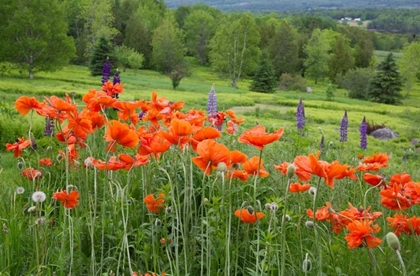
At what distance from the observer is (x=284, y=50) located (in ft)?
202

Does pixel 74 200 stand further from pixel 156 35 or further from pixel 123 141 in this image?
pixel 156 35

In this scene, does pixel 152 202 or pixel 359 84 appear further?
pixel 359 84

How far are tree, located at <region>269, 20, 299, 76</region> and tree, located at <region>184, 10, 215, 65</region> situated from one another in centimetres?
1209

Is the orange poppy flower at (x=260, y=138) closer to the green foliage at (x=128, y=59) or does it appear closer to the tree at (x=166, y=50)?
the green foliage at (x=128, y=59)

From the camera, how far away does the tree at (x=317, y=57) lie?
198 ft

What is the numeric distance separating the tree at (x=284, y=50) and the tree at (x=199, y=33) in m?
12.1

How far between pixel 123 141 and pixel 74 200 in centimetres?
35

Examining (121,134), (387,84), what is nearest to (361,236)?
(121,134)

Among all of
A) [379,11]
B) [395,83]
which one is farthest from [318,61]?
[379,11]

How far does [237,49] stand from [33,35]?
22703 mm

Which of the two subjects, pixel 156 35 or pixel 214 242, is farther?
pixel 156 35

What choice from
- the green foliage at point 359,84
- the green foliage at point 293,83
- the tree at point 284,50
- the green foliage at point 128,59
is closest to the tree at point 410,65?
the green foliage at point 359,84

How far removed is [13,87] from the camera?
2200 cm

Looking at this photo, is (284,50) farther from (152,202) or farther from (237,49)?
(152,202)
